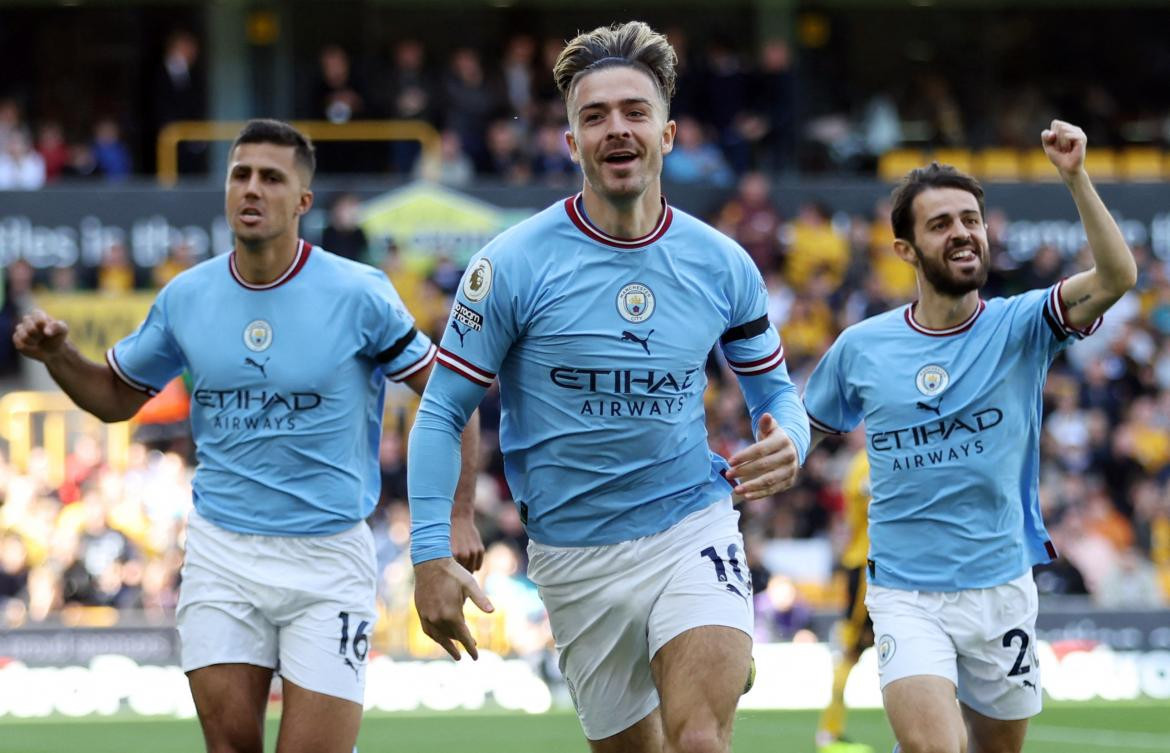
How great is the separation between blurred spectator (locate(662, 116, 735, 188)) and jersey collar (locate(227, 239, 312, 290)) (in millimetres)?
14906

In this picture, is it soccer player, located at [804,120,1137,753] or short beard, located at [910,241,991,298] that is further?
short beard, located at [910,241,991,298]

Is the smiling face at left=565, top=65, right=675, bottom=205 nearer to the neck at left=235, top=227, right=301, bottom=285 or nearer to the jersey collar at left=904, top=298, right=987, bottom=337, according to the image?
the neck at left=235, top=227, right=301, bottom=285

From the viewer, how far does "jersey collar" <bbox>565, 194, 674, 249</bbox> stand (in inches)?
245

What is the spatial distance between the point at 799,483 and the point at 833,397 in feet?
35.7

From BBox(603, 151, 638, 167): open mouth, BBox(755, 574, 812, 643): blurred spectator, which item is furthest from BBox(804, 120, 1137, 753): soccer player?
BBox(755, 574, 812, 643): blurred spectator

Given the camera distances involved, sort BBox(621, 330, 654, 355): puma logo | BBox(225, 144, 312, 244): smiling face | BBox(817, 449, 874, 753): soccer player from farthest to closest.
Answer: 1. BBox(817, 449, 874, 753): soccer player
2. BBox(225, 144, 312, 244): smiling face
3. BBox(621, 330, 654, 355): puma logo

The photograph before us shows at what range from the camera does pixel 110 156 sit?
22922 mm

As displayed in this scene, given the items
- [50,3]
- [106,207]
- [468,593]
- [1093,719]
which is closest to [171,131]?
[106,207]

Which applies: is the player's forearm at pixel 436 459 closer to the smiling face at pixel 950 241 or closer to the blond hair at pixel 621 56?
the blond hair at pixel 621 56

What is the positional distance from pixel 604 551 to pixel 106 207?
16.3m

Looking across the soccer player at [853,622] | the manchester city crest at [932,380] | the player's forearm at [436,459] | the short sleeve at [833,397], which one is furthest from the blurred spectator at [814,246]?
the player's forearm at [436,459]

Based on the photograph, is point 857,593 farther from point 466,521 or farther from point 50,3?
point 50,3

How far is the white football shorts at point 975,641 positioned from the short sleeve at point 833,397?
2.90ft

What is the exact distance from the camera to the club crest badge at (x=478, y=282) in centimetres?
611
